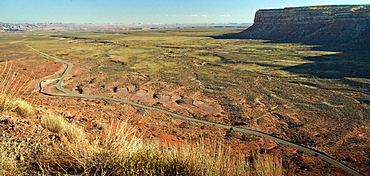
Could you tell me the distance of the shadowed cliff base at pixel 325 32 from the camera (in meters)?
54.0

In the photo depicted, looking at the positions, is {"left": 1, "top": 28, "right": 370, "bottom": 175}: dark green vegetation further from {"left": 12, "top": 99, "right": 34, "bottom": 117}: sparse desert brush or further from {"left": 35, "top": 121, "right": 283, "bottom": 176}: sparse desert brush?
{"left": 12, "top": 99, "right": 34, "bottom": 117}: sparse desert brush

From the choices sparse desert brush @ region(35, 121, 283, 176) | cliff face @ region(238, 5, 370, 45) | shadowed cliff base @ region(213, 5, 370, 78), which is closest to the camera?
sparse desert brush @ region(35, 121, 283, 176)

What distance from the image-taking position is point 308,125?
23.5 meters

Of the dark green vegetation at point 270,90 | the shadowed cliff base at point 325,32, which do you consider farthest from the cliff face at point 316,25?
the dark green vegetation at point 270,90

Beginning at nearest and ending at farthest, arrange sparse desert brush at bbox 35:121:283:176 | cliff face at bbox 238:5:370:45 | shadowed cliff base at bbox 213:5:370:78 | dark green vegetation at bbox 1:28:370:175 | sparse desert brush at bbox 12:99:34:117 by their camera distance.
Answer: sparse desert brush at bbox 35:121:283:176 → sparse desert brush at bbox 12:99:34:117 → dark green vegetation at bbox 1:28:370:175 → shadowed cliff base at bbox 213:5:370:78 → cliff face at bbox 238:5:370:45

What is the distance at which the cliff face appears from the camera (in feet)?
334

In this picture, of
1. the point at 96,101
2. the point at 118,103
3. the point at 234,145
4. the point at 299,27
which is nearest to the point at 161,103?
the point at 118,103

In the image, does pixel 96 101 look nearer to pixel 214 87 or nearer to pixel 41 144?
pixel 214 87

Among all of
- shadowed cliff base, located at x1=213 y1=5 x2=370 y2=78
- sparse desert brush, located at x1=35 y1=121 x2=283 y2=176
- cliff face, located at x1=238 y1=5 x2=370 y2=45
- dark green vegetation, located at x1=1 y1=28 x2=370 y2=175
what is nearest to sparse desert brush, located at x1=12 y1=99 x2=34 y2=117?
sparse desert brush, located at x1=35 y1=121 x2=283 y2=176

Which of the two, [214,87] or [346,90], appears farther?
[214,87]

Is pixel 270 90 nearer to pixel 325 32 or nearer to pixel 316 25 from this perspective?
pixel 325 32

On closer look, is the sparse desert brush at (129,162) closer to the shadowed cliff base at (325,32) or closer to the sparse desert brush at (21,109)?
the sparse desert brush at (21,109)

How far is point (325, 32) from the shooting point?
11119cm

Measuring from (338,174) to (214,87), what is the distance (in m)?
25.5
